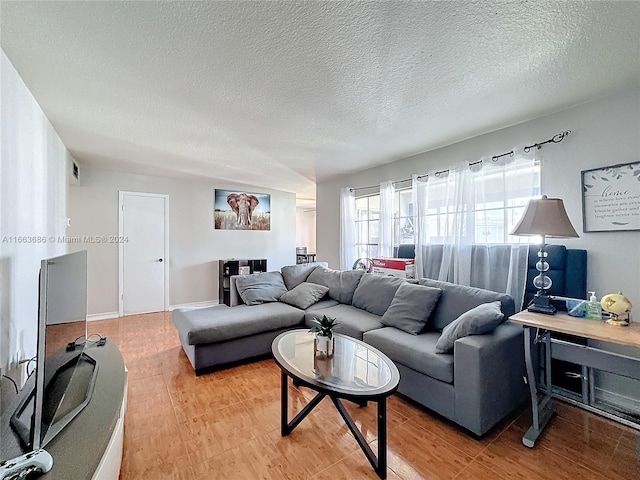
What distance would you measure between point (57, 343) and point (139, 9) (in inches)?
63.6

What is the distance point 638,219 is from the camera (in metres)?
2.06

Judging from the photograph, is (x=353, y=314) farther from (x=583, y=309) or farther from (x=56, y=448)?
(x=56, y=448)

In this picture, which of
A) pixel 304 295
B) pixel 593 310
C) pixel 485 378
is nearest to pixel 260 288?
pixel 304 295

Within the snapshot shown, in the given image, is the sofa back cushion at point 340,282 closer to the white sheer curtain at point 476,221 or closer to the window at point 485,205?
the white sheer curtain at point 476,221

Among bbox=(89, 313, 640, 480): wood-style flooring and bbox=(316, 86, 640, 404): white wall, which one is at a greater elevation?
bbox=(316, 86, 640, 404): white wall

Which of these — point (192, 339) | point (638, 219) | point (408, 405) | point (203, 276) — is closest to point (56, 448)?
point (192, 339)

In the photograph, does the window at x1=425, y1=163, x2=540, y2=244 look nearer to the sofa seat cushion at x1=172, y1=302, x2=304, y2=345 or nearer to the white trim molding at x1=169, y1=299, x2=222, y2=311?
the sofa seat cushion at x1=172, y1=302, x2=304, y2=345

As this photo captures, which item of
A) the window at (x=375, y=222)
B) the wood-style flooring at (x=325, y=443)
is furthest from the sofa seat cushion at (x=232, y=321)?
the window at (x=375, y=222)

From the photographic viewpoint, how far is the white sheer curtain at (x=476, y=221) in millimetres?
2646

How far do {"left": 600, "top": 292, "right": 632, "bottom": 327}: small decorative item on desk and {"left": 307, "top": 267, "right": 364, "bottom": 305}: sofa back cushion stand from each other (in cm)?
213

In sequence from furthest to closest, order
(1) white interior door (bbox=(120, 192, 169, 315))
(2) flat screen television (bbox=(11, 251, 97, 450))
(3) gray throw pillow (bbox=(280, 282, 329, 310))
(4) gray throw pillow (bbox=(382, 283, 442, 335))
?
(1) white interior door (bbox=(120, 192, 169, 315)), (3) gray throw pillow (bbox=(280, 282, 329, 310)), (4) gray throw pillow (bbox=(382, 283, 442, 335)), (2) flat screen television (bbox=(11, 251, 97, 450))

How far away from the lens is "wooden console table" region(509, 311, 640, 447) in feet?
5.31

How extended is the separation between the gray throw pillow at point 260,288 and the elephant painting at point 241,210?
221 cm

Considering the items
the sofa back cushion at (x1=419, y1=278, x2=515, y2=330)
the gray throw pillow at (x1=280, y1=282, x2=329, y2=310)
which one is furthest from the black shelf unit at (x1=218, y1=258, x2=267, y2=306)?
the sofa back cushion at (x1=419, y1=278, x2=515, y2=330)
